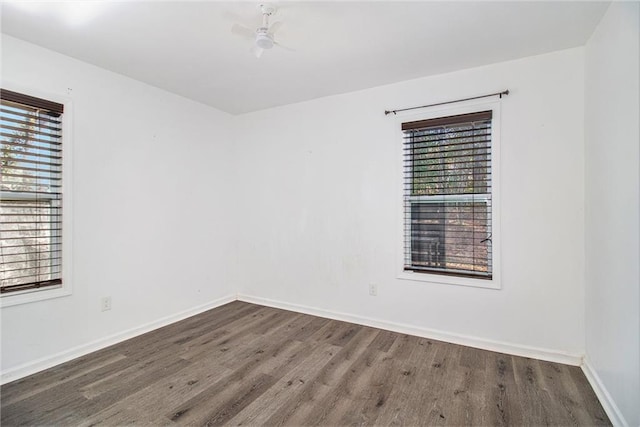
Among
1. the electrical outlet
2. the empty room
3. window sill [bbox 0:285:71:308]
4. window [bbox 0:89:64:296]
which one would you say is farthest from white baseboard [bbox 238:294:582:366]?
window [bbox 0:89:64:296]

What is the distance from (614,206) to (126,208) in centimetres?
375

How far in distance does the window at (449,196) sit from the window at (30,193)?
3.04 meters

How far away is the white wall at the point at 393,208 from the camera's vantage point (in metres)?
2.43

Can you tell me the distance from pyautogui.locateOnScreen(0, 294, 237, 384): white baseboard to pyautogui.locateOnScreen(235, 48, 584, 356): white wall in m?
0.91

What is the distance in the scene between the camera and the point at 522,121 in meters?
2.56

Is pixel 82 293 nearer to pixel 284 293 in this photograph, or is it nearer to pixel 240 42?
pixel 284 293

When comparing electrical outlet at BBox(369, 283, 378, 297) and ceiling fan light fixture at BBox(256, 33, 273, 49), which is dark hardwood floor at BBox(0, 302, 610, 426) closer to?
electrical outlet at BBox(369, 283, 378, 297)

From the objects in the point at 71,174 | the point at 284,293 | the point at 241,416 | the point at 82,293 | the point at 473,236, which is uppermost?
the point at 71,174

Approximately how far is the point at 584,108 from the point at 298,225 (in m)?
2.81

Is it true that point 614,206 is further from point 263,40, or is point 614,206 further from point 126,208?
point 126,208

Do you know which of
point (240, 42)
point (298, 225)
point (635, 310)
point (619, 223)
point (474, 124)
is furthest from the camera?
point (298, 225)

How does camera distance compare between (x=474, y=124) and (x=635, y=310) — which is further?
(x=474, y=124)

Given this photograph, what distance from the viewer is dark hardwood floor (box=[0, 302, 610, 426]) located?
1.83m

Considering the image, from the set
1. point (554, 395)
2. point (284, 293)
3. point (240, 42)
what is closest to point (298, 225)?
point (284, 293)
